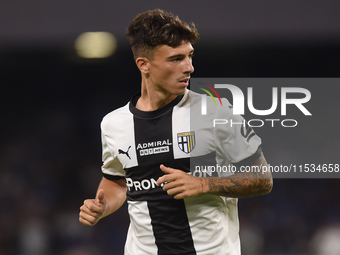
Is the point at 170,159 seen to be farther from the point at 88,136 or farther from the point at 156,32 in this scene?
the point at 88,136

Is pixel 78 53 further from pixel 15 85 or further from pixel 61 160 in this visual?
pixel 61 160

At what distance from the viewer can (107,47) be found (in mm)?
3793

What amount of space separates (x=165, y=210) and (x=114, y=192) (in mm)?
348

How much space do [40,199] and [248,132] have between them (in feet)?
10.2

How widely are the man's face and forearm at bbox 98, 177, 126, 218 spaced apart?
0.54m

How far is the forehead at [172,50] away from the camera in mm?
1341

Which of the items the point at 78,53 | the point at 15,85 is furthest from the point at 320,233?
the point at 15,85

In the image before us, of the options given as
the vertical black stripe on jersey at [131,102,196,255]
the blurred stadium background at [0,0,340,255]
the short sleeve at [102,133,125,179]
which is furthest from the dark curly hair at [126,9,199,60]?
the blurred stadium background at [0,0,340,255]

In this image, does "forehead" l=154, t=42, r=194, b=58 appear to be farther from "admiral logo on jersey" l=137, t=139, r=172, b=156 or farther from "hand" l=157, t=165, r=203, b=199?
"hand" l=157, t=165, r=203, b=199

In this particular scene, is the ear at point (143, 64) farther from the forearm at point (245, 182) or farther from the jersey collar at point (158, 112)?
the forearm at point (245, 182)

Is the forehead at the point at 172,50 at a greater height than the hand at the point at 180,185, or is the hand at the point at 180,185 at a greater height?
the forehead at the point at 172,50

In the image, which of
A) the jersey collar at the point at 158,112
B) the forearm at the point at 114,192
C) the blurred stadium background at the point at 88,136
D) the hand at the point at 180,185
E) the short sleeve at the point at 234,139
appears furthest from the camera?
the blurred stadium background at the point at 88,136

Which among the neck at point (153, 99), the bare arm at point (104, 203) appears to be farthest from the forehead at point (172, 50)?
the bare arm at point (104, 203)

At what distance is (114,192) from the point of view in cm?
159
